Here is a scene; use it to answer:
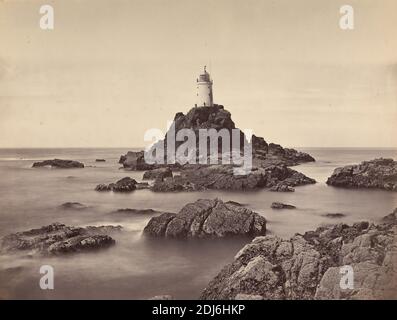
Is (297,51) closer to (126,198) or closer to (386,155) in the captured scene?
(386,155)

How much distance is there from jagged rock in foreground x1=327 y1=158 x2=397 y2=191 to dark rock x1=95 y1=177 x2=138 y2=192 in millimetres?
3222

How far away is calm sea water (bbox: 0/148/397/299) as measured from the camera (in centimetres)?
628

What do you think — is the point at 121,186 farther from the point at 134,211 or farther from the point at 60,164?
the point at 60,164

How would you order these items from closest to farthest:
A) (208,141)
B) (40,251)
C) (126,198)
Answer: (40,251) < (126,198) < (208,141)

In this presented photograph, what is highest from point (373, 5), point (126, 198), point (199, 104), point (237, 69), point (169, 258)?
point (373, 5)

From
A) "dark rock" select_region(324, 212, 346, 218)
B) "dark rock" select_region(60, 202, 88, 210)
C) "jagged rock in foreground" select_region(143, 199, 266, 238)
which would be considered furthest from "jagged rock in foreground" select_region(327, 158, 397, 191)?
"dark rock" select_region(60, 202, 88, 210)

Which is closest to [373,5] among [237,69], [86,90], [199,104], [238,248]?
[237,69]

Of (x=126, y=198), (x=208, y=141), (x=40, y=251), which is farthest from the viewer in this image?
(x=208, y=141)

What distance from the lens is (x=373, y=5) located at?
674 cm

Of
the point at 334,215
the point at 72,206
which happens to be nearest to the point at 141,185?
the point at 72,206

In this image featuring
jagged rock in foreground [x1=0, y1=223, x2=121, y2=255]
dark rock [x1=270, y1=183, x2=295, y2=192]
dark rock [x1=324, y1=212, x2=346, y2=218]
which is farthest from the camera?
dark rock [x1=270, y1=183, x2=295, y2=192]

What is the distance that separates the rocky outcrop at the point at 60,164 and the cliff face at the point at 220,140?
28.4 inches

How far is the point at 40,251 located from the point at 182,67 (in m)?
3.64

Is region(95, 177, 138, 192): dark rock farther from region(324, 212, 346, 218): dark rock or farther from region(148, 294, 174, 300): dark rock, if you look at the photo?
region(324, 212, 346, 218): dark rock
